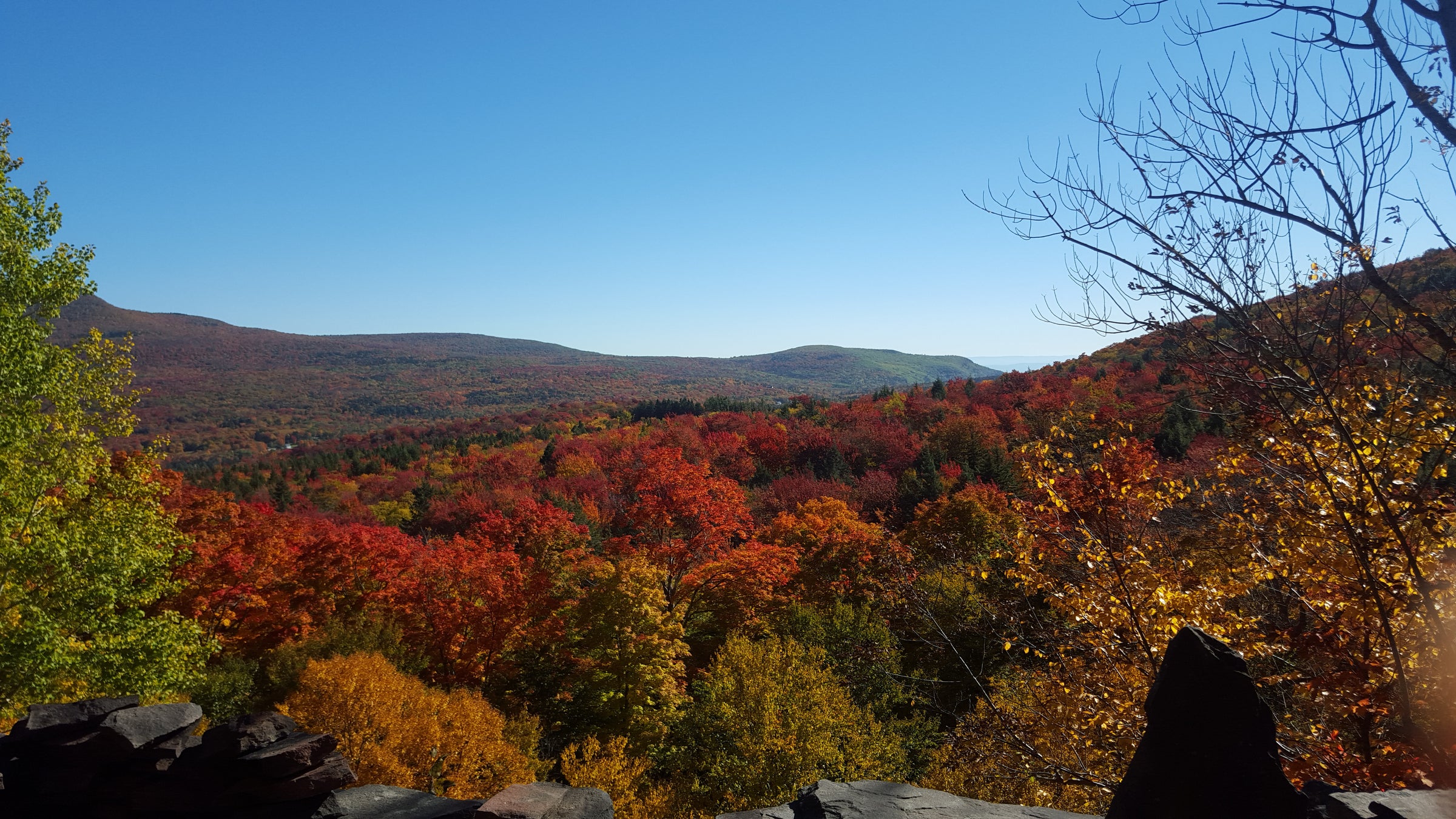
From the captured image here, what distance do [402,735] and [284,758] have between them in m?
8.67

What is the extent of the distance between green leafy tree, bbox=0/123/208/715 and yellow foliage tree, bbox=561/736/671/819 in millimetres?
8107

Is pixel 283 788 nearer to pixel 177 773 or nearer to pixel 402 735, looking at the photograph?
pixel 177 773

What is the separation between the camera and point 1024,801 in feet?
45.5

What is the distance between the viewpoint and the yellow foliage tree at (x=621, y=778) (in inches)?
571

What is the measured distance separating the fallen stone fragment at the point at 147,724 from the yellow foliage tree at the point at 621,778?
8.08 metres

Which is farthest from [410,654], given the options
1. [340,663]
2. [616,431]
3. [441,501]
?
[616,431]

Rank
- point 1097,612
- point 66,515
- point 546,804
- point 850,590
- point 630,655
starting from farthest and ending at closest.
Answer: point 850,590 < point 630,655 < point 66,515 < point 1097,612 < point 546,804

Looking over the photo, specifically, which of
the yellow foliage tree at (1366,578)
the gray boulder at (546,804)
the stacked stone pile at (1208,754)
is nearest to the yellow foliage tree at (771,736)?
the gray boulder at (546,804)

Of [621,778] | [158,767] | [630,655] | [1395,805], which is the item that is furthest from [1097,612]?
[630,655]

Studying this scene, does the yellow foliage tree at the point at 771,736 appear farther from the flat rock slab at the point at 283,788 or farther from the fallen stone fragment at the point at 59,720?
the fallen stone fragment at the point at 59,720

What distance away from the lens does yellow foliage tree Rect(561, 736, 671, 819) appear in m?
14.5

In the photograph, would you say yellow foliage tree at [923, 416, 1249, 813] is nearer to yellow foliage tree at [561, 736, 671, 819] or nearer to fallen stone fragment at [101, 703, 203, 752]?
yellow foliage tree at [561, 736, 671, 819]

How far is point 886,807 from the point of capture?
6223mm

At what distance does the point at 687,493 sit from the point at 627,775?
38.0 feet
